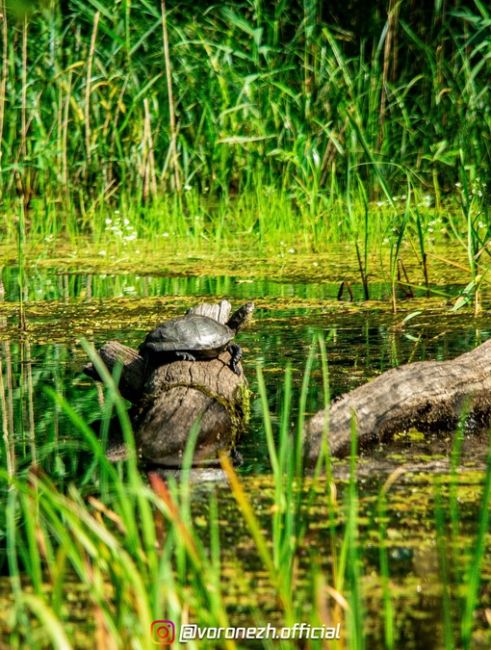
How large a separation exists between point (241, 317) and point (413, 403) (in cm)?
101

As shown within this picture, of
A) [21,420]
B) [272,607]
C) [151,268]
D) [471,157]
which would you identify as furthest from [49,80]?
[272,607]

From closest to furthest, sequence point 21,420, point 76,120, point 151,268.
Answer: point 21,420 < point 151,268 < point 76,120

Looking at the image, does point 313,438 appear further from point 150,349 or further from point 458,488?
point 150,349

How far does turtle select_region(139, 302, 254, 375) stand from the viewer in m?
3.19

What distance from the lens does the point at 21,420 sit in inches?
119

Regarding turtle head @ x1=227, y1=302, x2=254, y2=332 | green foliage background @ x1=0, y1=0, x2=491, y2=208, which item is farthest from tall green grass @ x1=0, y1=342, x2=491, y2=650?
green foliage background @ x1=0, y1=0, x2=491, y2=208

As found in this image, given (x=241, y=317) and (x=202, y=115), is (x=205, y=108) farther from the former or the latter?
(x=241, y=317)

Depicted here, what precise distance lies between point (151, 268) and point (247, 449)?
3071 millimetres

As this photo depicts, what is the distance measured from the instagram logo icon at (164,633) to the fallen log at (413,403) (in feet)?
3.22

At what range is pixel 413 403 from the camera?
2811mm

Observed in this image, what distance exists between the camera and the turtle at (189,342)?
3191 mm

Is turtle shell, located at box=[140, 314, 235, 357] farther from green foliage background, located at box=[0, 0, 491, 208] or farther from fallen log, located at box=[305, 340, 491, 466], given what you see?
green foliage background, located at box=[0, 0, 491, 208]

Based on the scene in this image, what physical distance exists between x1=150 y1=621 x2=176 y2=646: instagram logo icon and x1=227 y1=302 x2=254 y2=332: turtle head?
2.10 meters

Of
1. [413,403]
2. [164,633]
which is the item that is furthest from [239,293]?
[164,633]
